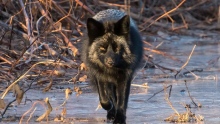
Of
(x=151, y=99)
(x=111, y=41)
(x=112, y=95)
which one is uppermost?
(x=111, y=41)

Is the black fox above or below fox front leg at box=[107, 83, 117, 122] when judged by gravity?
above

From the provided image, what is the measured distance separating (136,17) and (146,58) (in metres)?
5.05

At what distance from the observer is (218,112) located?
17.3 feet

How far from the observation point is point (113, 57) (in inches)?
202

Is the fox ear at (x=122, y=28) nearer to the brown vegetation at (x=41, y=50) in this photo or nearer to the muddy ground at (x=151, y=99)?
the muddy ground at (x=151, y=99)

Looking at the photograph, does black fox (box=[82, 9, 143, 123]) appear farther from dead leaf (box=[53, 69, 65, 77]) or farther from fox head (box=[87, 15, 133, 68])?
dead leaf (box=[53, 69, 65, 77])

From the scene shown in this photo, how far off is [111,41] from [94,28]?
21 centimetres

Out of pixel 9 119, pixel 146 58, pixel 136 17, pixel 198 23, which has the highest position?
pixel 9 119

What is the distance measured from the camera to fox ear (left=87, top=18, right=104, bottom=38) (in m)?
5.20

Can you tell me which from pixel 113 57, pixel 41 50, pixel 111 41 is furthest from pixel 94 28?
pixel 41 50

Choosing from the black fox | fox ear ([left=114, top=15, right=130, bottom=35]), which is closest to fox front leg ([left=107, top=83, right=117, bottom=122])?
the black fox

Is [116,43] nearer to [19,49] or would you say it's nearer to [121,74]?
[121,74]

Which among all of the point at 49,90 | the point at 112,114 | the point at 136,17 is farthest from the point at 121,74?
the point at 136,17

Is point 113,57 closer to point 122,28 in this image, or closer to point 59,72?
point 122,28
